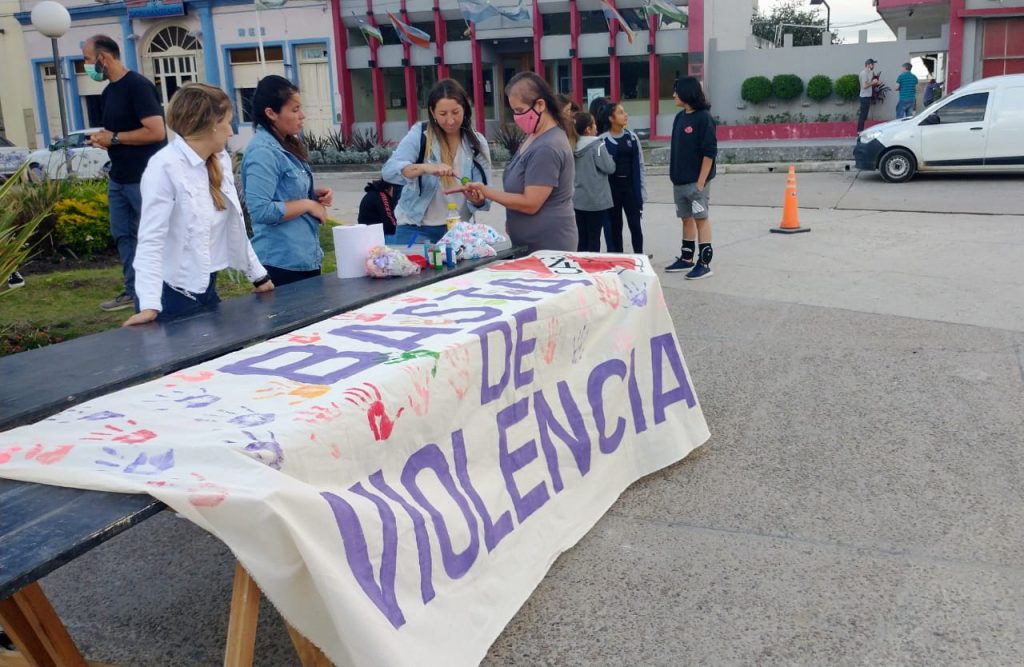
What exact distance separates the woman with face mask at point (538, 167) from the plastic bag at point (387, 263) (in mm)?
712

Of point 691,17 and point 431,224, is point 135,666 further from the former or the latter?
point 691,17

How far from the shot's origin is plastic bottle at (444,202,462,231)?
4.98 meters

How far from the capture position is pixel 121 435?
234 centimetres

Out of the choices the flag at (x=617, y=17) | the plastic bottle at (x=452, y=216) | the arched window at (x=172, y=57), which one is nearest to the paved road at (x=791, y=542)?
the plastic bottle at (x=452, y=216)

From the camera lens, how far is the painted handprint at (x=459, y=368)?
9.88 feet

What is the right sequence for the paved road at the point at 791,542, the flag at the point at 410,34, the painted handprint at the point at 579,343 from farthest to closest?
the flag at the point at 410,34, the painted handprint at the point at 579,343, the paved road at the point at 791,542

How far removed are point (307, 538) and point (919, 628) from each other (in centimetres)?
200

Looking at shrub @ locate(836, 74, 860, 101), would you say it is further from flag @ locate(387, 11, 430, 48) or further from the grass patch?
the grass patch

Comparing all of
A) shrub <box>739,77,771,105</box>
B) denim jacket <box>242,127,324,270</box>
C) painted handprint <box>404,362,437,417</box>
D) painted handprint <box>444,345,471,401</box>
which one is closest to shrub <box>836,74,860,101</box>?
shrub <box>739,77,771,105</box>

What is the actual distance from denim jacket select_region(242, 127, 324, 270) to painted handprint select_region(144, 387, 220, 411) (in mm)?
1770

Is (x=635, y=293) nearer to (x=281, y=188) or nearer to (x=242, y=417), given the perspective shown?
(x=281, y=188)

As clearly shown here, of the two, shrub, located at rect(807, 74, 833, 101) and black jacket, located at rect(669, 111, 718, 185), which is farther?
shrub, located at rect(807, 74, 833, 101)

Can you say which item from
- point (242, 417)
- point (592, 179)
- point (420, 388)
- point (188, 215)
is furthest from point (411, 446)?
point (592, 179)

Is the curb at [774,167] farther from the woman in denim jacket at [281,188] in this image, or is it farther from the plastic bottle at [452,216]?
the woman in denim jacket at [281,188]
